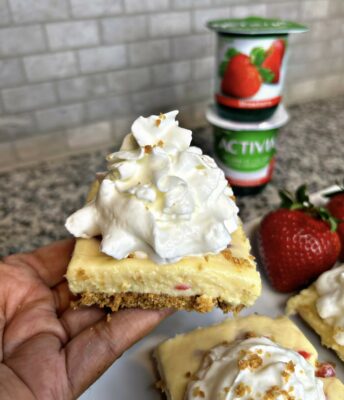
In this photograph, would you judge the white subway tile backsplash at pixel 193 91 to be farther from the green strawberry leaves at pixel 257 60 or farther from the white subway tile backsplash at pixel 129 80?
the green strawberry leaves at pixel 257 60

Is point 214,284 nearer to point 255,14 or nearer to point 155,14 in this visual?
point 155,14

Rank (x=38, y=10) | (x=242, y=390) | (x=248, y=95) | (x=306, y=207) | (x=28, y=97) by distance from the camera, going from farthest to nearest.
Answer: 1. (x=28, y=97)
2. (x=38, y=10)
3. (x=248, y=95)
4. (x=306, y=207)
5. (x=242, y=390)

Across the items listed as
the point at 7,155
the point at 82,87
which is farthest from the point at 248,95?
the point at 7,155

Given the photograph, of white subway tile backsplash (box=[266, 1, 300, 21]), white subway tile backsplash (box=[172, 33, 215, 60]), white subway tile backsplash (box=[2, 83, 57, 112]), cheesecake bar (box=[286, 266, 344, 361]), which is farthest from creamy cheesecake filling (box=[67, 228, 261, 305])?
white subway tile backsplash (box=[266, 1, 300, 21])

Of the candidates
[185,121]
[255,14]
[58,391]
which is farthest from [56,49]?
[58,391]

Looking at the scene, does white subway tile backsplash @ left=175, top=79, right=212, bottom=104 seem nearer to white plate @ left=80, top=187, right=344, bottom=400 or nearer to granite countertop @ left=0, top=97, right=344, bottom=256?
granite countertop @ left=0, top=97, right=344, bottom=256

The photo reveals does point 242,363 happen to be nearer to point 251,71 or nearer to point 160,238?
point 160,238
